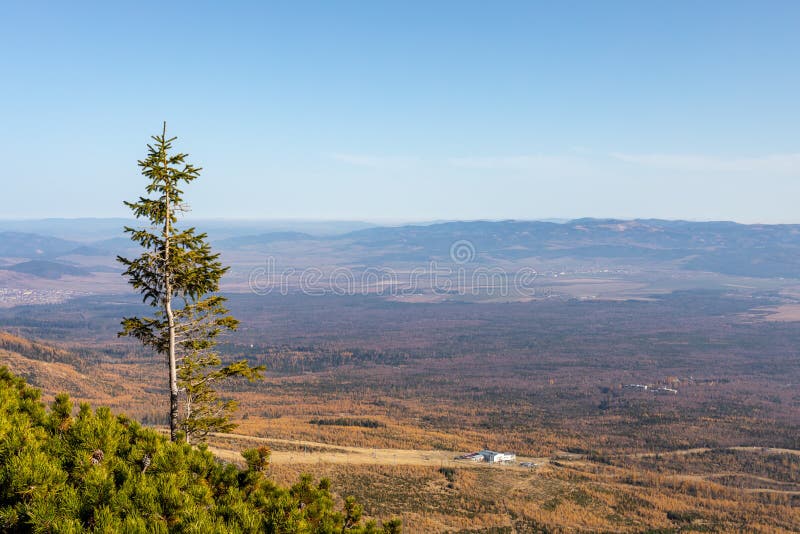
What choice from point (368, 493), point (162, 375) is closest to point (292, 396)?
point (162, 375)

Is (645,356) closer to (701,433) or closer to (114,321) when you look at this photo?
(701,433)

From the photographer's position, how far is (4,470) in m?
6.29

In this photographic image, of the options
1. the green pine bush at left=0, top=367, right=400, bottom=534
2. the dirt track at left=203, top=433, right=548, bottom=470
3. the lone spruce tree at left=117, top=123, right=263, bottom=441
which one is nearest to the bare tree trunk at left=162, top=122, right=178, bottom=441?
the lone spruce tree at left=117, top=123, right=263, bottom=441

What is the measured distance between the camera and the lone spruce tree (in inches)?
568

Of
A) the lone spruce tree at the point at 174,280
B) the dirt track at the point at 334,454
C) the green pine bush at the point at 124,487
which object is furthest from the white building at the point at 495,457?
the green pine bush at the point at 124,487

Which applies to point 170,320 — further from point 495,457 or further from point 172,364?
point 495,457

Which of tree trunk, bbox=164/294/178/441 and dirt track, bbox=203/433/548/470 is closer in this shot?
tree trunk, bbox=164/294/178/441

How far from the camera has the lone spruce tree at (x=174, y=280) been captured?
1442 cm

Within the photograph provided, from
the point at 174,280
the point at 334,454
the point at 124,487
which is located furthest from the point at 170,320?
the point at 334,454

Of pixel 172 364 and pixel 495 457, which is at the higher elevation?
pixel 172 364

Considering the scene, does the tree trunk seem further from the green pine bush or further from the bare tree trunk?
the green pine bush

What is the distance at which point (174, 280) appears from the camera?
49.0 ft

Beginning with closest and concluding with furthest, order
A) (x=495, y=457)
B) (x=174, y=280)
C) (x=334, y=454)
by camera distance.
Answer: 1. (x=174, y=280)
2. (x=334, y=454)
3. (x=495, y=457)

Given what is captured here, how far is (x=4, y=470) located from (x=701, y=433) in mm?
79941
